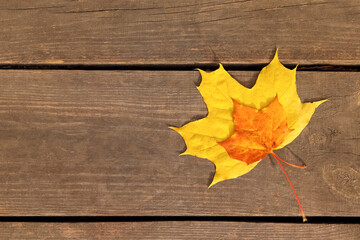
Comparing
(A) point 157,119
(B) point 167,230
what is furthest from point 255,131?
(B) point 167,230

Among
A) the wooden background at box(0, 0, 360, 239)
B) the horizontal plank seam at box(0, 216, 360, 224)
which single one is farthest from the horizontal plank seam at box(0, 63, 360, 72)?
the horizontal plank seam at box(0, 216, 360, 224)

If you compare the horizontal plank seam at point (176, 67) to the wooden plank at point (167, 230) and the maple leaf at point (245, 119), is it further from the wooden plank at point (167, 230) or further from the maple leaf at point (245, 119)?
the wooden plank at point (167, 230)

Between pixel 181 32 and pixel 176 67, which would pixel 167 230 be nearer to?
pixel 176 67

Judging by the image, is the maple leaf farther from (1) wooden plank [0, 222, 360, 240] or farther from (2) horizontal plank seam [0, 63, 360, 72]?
(1) wooden plank [0, 222, 360, 240]

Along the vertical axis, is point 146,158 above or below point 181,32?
below

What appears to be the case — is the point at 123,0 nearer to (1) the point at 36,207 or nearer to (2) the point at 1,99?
(2) the point at 1,99

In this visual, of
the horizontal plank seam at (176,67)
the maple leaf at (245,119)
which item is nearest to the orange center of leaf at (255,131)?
the maple leaf at (245,119)
